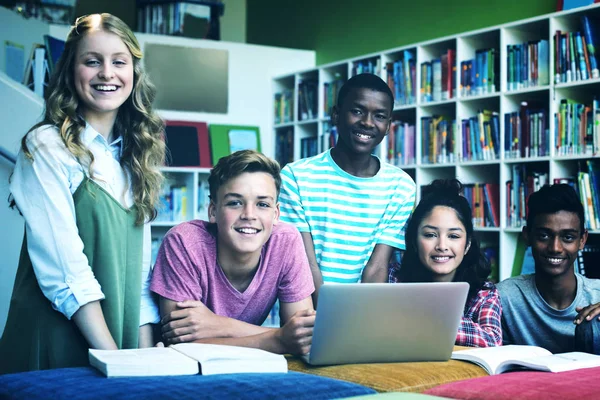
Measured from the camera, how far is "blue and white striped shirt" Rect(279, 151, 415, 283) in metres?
2.69

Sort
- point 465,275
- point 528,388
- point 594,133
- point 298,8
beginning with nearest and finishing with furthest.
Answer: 1. point 528,388
2. point 465,275
3. point 594,133
4. point 298,8

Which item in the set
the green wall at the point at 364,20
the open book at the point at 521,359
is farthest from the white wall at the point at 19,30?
the open book at the point at 521,359

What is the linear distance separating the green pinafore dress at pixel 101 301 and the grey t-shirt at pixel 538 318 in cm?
138

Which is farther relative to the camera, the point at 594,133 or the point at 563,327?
the point at 594,133

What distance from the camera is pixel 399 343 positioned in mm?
1847

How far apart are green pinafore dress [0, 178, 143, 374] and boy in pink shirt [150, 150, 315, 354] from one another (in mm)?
130

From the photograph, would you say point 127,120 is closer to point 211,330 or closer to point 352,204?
point 211,330

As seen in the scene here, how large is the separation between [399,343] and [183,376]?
0.56m

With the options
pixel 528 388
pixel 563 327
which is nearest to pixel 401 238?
pixel 563 327

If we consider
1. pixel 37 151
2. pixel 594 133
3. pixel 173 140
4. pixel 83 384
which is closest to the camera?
pixel 83 384

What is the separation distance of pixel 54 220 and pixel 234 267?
55 centimetres

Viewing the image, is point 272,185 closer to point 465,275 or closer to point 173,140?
point 465,275

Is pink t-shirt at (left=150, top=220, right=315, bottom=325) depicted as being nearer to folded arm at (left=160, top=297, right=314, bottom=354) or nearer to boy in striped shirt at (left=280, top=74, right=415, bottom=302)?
folded arm at (left=160, top=297, right=314, bottom=354)

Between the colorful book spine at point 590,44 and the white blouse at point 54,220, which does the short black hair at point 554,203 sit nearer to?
the colorful book spine at point 590,44
